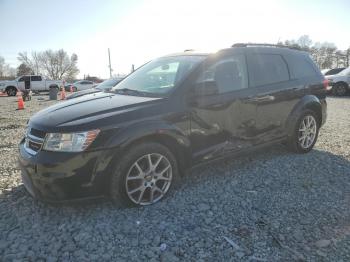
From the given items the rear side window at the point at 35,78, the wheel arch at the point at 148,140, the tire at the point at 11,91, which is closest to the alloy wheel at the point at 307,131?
the wheel arch at the point at 148,140

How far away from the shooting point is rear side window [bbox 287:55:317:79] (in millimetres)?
5316

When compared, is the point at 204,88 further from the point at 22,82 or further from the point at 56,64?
the point at 56,64

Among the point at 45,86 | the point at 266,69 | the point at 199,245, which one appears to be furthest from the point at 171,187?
the point at 45,86

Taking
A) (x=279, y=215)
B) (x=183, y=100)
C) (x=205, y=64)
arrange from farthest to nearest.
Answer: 1. (x=205, y=64)
2. (x=183, y=100)
3. (x=279, y=215)

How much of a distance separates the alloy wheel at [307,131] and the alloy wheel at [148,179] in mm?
2766

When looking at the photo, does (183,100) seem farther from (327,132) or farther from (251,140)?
(327,132)

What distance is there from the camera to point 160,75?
4457 mm

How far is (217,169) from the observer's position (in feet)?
15.6

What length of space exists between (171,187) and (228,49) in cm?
204

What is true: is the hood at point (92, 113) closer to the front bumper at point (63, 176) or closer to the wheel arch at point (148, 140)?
the wheel arch at point (148, 140)

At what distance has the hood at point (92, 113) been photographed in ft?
10.7

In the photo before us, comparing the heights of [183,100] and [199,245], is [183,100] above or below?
above

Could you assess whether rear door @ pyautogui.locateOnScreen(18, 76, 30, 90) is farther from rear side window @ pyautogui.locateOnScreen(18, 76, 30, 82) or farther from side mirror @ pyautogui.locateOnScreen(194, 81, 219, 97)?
side mirror @ pyautogui.locateOnScreen(194, 81, 219, 97)

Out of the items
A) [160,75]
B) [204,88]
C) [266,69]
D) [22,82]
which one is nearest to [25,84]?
[22,82]
